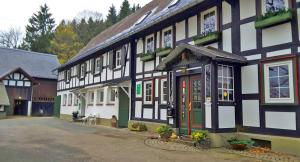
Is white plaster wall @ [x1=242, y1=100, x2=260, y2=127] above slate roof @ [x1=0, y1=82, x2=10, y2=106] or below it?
below

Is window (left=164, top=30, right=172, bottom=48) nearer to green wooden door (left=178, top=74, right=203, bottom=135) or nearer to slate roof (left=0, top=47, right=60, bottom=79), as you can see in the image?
green wooden door (left=178, top=74, right=203, bottom=135)

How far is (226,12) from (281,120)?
400cm

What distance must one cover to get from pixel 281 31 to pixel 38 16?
53184 mm

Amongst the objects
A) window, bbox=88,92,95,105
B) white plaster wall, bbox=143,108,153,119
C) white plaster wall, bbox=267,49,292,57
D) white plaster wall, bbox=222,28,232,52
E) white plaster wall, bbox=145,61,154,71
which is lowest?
white plaster wall, bbox=143,108,153,119

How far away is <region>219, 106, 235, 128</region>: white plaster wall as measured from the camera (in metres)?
8.63

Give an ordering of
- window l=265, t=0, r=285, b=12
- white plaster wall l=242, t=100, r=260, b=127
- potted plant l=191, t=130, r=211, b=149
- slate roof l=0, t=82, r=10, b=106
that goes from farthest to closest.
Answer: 1. slate roof l=0, t=82, r=10, b=106
2. white plaster wall l=242, t=100, r=260, b=127
3. potted plant l=191, t=130, r=211, b=149
4. window l=265, t=0, r=285, b=12

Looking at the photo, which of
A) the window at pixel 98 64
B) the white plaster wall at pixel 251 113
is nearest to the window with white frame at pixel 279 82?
the white plaster wall at pixel 251 113

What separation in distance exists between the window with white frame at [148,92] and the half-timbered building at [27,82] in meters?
19.5

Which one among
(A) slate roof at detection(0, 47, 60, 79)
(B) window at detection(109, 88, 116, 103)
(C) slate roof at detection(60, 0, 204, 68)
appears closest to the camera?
(C) slate roof at detection(60, 0, 204, 68)

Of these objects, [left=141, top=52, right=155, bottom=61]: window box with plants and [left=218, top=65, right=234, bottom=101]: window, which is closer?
[left=218, top=65, right=234, bottom=101]: window

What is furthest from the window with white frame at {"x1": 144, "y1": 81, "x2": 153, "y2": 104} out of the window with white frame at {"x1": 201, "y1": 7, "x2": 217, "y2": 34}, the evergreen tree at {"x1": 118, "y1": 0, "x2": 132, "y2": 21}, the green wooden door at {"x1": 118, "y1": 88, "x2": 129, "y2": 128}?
the evergreen tree at {"x1": 118, "y1": 0, "x2": 132, "y2": 21}

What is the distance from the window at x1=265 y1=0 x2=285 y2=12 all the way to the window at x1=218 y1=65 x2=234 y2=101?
81.0 inches

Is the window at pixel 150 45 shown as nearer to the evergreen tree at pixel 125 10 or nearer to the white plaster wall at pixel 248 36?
the white plaster wall at pixel 248 36

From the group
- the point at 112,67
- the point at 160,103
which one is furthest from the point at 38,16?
the point at 160,103
